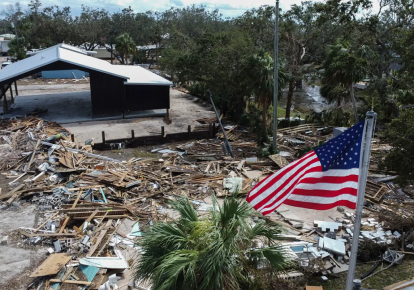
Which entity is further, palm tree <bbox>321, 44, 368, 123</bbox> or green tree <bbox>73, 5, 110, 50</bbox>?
green tree <bbox>73, 5, 110, 50</bbox>

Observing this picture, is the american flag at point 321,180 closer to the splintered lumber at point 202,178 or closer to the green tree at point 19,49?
the splintered lumber at point 202,178

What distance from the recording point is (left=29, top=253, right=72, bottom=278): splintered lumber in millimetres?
9960

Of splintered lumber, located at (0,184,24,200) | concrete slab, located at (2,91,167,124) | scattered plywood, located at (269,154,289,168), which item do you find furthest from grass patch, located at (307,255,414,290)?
concrete slab, located at (2,91,167,124)

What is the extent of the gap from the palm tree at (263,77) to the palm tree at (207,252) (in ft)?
49.5

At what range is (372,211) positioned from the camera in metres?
13.9

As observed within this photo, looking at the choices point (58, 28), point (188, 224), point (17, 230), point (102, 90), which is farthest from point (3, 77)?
point (58, 28)

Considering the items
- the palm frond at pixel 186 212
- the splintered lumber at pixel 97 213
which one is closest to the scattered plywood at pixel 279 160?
the splintered lumber at pixel 97 213

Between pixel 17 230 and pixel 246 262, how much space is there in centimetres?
899

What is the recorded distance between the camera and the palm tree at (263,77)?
2125 centimetres

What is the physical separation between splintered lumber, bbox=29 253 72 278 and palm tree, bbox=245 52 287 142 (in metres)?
14.4

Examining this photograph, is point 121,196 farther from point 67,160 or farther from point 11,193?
point 67,160

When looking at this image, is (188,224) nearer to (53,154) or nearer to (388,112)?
(53,154)

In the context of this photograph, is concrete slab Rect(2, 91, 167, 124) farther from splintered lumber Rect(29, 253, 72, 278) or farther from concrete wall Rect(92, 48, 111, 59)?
concrete wall Rect(92, 48, 111, 59)

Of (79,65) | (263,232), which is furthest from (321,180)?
(79,65)
